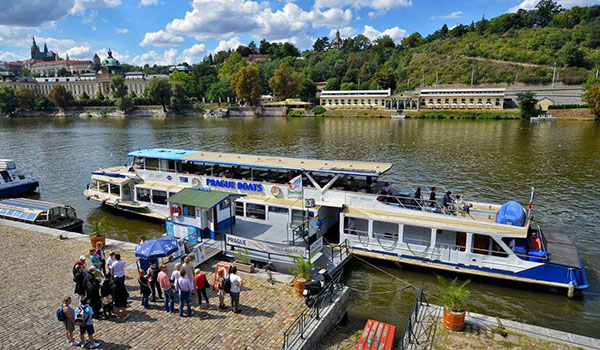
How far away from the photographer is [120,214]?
29734mm

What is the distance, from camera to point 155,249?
15.2 m

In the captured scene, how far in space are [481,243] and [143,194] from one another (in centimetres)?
2315

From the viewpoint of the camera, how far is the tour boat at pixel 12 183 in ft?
115

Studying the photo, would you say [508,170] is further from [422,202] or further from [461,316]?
[461,316]

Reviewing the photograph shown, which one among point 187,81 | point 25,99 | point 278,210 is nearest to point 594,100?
point 278,210

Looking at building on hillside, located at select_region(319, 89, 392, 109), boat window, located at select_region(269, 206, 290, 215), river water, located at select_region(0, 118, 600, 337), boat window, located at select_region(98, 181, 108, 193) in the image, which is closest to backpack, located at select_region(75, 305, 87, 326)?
river water, located at select_region(0, 118, 600, 337)

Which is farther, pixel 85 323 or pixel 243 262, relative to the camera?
pixel 243 262

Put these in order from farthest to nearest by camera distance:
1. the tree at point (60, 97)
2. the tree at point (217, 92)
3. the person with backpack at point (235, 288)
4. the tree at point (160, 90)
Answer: the tree at point (217, 92) → the tree at point (60, 97) → the tree at point (160, 90) → the person with backpack at point (235, 288)

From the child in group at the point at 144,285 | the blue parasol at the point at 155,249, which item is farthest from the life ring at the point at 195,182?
the child in group at the point at 144,285

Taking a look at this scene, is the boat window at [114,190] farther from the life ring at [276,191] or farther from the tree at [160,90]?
the tree at [160,90]

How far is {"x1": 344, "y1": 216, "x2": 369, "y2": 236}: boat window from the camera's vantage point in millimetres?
20828

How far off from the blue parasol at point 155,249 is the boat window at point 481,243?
47.3 ft

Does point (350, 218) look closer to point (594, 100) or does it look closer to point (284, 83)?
point (594, 100)

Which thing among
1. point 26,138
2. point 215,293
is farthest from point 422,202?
point 26,138
